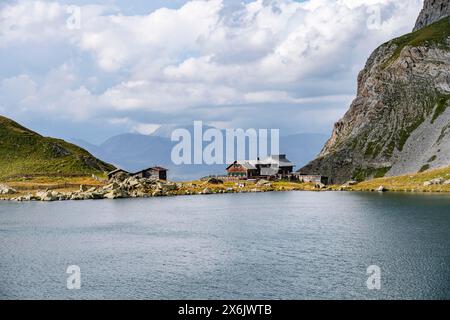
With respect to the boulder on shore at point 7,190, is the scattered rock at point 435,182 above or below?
above

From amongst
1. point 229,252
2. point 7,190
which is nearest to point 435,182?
point 229,252

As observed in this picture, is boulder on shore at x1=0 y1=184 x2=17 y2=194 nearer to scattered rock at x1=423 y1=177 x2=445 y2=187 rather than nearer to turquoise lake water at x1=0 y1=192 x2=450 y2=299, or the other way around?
turquoise lake water at x1=0 y1=192 x2=450 y2=299

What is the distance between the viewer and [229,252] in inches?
3172

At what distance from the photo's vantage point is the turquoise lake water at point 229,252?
59.2 meters

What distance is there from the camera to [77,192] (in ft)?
607

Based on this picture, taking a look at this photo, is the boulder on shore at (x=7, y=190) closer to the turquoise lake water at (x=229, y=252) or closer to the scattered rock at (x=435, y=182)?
the turquoise lake water at (x=229, y=252)

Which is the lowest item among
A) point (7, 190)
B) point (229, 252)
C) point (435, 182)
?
point (229, 252)

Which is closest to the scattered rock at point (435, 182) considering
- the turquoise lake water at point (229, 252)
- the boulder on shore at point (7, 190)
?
the turquoise lake water at point (229, 252)

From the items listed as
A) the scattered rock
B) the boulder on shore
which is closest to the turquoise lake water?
the scattered rock

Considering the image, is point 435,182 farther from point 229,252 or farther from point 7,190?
point 7,190

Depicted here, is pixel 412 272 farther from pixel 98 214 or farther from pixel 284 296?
pixel 98 214

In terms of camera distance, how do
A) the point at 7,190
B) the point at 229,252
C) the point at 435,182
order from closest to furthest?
the point at 229,252 → the point at 435,182 → the point at 7,190

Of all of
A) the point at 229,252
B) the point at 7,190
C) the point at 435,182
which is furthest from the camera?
the point at 7,190

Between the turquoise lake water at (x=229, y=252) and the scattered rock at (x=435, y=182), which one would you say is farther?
the scattered rock at (x=435, y=182)
